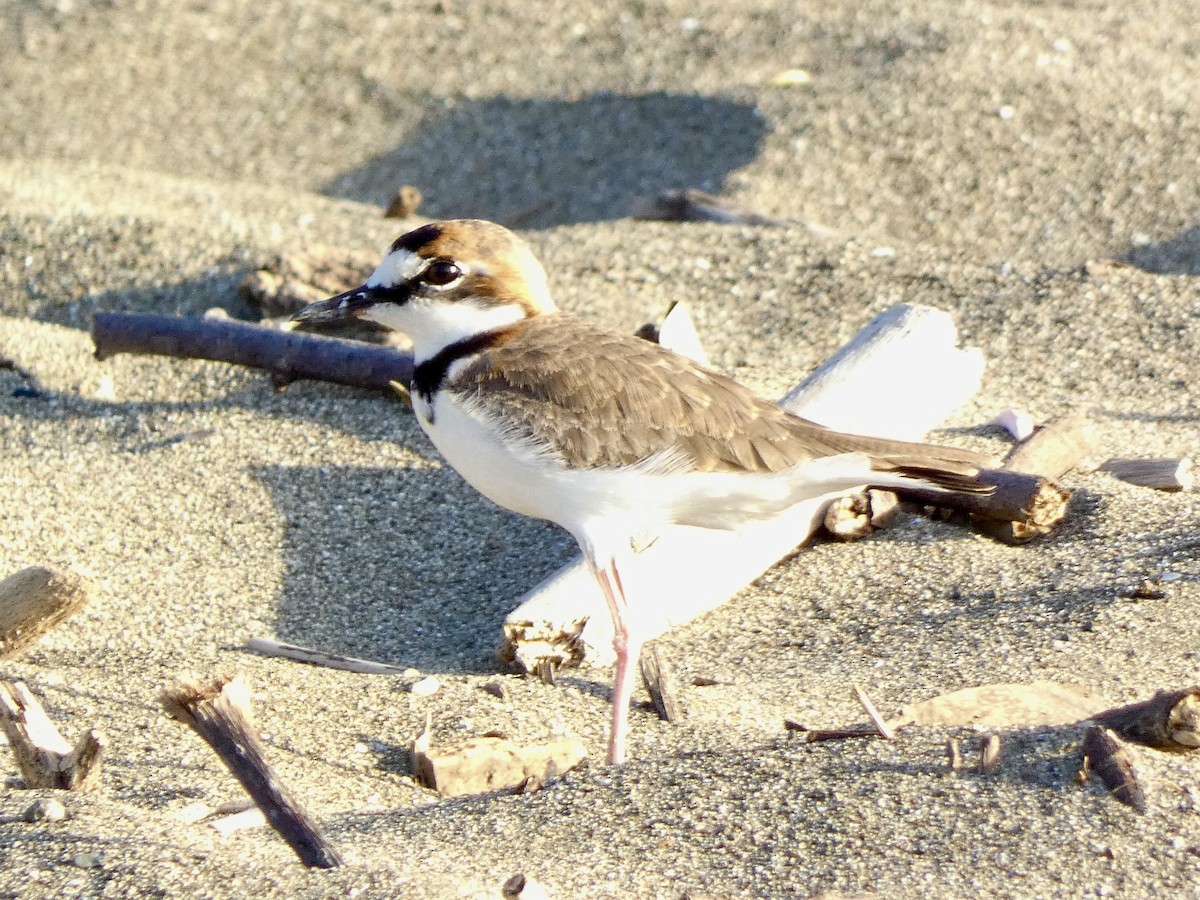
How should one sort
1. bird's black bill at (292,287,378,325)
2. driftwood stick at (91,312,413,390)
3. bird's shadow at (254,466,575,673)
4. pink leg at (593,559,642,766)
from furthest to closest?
driftwood stick at (91,312,413,390)
bird's shadow at (254,466,575,673)
bird's black bill at (292,287,378,325)
pink leg at (593,559,642,766)

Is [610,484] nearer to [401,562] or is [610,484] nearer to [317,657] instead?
[317,657]

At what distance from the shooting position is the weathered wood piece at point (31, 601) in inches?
166

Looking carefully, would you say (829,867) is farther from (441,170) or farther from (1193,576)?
(441,170)

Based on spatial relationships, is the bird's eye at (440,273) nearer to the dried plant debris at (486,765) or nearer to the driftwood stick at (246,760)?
the dried plant debris at (486,765)

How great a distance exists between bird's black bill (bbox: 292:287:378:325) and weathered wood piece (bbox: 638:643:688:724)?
1303 millimetres

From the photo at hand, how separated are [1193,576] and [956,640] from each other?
2.38ft

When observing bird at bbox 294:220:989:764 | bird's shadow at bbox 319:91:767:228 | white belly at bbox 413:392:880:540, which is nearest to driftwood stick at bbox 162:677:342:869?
bird at bbox 294:220:989:764

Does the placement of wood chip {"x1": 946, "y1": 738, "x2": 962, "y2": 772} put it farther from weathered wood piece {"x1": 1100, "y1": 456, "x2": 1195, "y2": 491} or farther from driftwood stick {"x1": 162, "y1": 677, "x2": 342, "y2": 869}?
weathered wood piece {"x1": 1100, "y1": 456, "x2": 1195, "y2": 491}

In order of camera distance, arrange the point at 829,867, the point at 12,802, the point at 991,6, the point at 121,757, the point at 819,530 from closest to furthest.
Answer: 1. the point at 829,867
2. the point at 12,802
3. the point at 121,757
4. the point at 819,530
5. the point at 991,6

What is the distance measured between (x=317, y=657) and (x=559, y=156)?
4.85 meters

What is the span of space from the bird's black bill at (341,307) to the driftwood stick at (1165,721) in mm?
2275

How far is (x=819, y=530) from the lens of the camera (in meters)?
4.87

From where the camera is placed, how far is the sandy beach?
3195 millimetres

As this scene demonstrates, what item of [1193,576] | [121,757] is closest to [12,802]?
[121,757]
